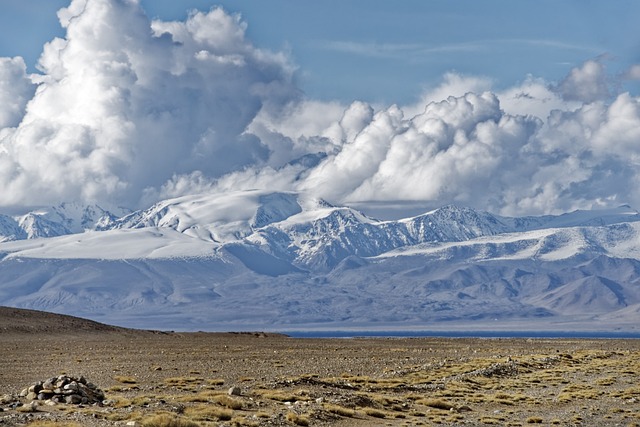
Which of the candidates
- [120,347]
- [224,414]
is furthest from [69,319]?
[224,414]

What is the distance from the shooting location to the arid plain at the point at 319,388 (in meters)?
34.6

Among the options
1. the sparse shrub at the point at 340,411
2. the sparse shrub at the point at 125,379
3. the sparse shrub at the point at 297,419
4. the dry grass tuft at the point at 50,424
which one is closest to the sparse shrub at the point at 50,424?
the dry grass tuft at the point at 50,424

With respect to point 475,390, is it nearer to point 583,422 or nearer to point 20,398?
point 583,422

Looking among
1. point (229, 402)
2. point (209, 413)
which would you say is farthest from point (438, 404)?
point (209, 413)

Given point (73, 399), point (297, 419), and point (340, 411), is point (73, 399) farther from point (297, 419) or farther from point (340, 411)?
point (340, 411)

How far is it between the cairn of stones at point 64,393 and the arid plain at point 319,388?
420 mm

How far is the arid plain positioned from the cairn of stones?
42 centimetres

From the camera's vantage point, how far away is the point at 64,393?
36.3 metres

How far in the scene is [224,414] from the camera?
34.1 meters

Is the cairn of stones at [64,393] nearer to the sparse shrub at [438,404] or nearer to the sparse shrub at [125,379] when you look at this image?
the sparse shrub at [125,379]

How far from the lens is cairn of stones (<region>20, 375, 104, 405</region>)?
118 ft

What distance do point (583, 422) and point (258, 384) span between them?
1488cm

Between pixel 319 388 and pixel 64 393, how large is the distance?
12.4 metres

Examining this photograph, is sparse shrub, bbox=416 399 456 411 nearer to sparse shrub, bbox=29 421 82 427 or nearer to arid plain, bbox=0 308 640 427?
arid plain, bbox=0 308 640 427
